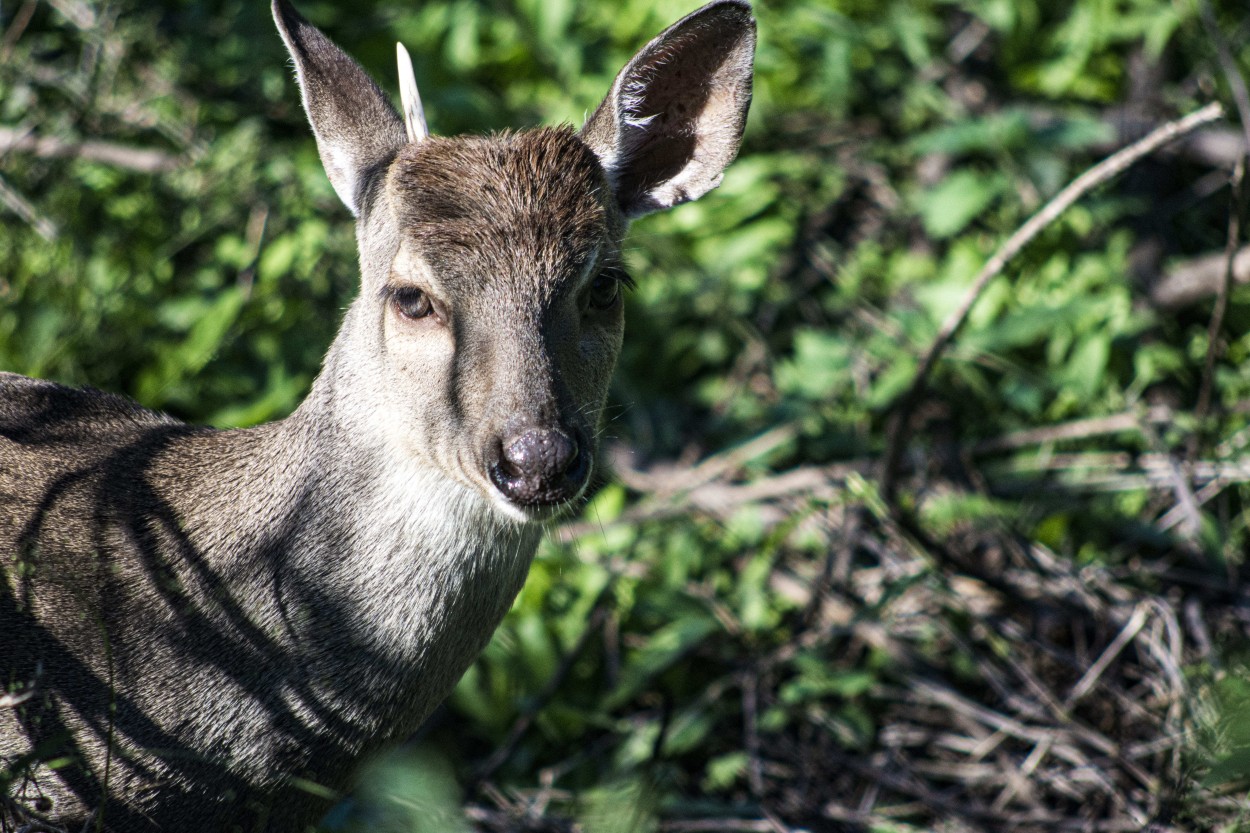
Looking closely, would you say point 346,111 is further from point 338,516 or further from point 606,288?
point 338,516

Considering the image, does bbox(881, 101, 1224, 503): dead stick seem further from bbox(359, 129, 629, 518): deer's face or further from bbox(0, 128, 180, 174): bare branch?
bbox(0, 128, 180, 174): bare branch

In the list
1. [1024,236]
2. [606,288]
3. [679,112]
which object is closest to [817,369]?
[1024,236]

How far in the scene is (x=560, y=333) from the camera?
2.84m

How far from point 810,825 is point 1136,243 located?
8.87 feet

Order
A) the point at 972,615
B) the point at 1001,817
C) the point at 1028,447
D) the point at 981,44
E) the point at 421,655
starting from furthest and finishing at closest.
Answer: the point at 981,44, the point at 1028,447, the point at 972,615, the point at 1001,817, the point at 421,655

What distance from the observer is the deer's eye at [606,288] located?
299 centimetres

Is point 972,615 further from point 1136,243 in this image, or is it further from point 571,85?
point 571,85

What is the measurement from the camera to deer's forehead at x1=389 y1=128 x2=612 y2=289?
2.78 metres

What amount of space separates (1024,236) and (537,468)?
1850 mm

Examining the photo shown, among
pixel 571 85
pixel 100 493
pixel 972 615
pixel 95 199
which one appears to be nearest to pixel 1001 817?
pixel 972 615

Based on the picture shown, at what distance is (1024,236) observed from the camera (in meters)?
3.72

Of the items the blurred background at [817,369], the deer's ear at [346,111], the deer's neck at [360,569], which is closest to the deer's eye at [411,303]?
the deer's neck at [360,569]

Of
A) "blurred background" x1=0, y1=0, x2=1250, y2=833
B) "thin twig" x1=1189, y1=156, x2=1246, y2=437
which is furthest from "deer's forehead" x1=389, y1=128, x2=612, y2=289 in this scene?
"thin twig" x1=1189, y1=156, x2=1246, y2=437

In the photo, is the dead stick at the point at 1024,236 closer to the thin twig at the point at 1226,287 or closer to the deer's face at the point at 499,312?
the thin twig at the point at 1226,287
